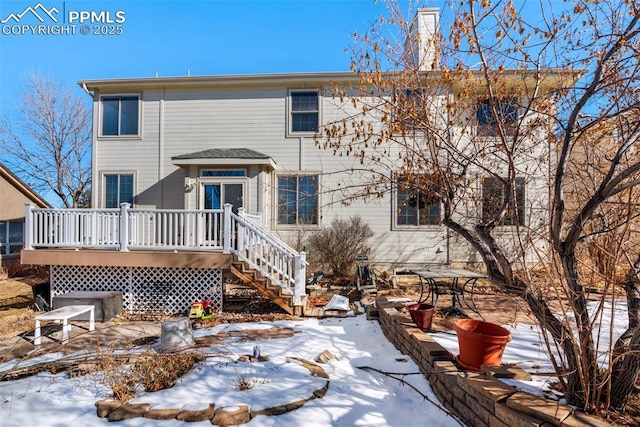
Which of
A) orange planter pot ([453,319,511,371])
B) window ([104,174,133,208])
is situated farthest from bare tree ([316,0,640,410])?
window ([104,174,133,208])

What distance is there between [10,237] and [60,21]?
8246mm

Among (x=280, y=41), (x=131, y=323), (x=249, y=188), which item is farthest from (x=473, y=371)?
(x=280, y=41)

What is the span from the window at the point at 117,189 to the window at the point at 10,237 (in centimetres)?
429

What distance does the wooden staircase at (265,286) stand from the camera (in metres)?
6.38

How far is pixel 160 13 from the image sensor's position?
793 cm

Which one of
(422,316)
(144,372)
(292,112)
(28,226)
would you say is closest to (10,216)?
(28,226)

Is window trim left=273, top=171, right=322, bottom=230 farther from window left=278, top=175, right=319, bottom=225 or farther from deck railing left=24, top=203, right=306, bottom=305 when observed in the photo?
deck railing left=24, top=203, right=306, bottom=305

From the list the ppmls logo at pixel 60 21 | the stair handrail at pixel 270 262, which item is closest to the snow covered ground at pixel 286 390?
the stair handrail at pixel 270 262

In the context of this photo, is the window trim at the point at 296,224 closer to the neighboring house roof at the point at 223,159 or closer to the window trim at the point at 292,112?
the neighboring house roof at the point at 223,159

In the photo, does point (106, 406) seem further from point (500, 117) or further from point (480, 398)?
point (500, 117)

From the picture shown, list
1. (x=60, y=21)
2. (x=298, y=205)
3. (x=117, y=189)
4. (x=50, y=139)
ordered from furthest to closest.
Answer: (x=50, y=139)
(x=117, y=189)
(x=298, y=205)
(x=60, y=21)

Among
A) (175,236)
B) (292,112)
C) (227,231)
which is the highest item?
(292,112)

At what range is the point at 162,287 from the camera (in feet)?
22.6

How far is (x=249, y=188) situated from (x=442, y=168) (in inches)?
276
